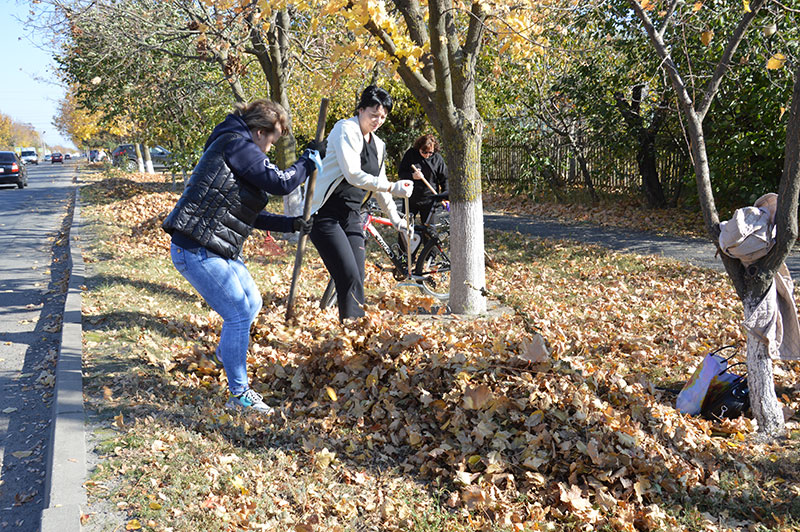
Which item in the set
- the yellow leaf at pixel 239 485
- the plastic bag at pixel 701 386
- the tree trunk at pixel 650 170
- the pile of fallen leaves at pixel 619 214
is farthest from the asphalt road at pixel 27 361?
the tree trunk at pixel 650 170

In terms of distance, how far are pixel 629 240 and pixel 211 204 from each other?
359 inches

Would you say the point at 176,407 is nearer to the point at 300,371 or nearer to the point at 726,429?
the point at 300,371

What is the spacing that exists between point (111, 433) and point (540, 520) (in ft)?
8.64

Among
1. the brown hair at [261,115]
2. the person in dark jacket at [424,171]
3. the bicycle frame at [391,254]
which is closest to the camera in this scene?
the brown hair at [261,115]

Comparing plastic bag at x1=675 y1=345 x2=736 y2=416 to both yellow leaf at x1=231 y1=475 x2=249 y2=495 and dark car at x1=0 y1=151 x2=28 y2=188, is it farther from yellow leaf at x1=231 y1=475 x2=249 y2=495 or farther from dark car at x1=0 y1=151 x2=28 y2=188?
dark car at x1=0 y1=151 x2=28 y2=188

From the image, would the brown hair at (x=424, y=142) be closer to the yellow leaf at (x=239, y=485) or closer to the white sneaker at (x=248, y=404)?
the white sneaker at (x=248, y=404)

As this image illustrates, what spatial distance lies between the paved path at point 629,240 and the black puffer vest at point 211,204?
7.12 metres

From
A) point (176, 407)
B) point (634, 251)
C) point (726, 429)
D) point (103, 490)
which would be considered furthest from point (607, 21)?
point (103, 490)

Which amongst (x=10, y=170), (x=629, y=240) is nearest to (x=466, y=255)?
(x=629, y=240)

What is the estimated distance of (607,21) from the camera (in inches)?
508

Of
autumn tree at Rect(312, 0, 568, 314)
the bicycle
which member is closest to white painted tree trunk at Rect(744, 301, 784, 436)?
autumn tree at Rect(312, 0, 568, 314)

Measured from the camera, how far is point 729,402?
4109 millimetres

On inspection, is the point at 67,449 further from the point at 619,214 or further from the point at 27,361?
the point at 619,214

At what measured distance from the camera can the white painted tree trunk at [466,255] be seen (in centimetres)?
644
